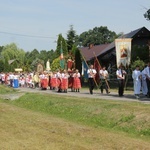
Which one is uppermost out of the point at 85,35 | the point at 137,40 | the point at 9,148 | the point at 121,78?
the point at 85,35

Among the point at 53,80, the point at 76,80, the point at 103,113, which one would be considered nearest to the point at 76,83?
the point at 76,80

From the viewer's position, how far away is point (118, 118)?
1497 centimetres

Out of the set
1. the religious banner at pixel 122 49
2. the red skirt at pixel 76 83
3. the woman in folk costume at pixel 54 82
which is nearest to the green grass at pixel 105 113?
the religious banner at pixel 122 49

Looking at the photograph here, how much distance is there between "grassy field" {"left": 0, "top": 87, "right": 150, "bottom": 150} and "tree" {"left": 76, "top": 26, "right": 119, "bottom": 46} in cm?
9789

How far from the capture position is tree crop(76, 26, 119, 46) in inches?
4626

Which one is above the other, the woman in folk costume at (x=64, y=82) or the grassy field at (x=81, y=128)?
the woman in folk costume at (x=64, y=82)

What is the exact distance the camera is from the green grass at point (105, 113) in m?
13.7

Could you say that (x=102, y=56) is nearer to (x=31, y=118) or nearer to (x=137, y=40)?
(x=137, y=40)

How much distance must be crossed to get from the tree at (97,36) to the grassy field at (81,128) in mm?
97893

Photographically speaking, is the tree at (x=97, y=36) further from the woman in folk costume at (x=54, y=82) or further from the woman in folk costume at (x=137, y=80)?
the woman in folk costume at (x=137, y=80)

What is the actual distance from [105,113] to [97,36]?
105 meters

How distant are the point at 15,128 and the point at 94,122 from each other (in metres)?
3.69

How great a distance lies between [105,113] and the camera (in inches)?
637

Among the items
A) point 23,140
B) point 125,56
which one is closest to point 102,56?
point 125,56
